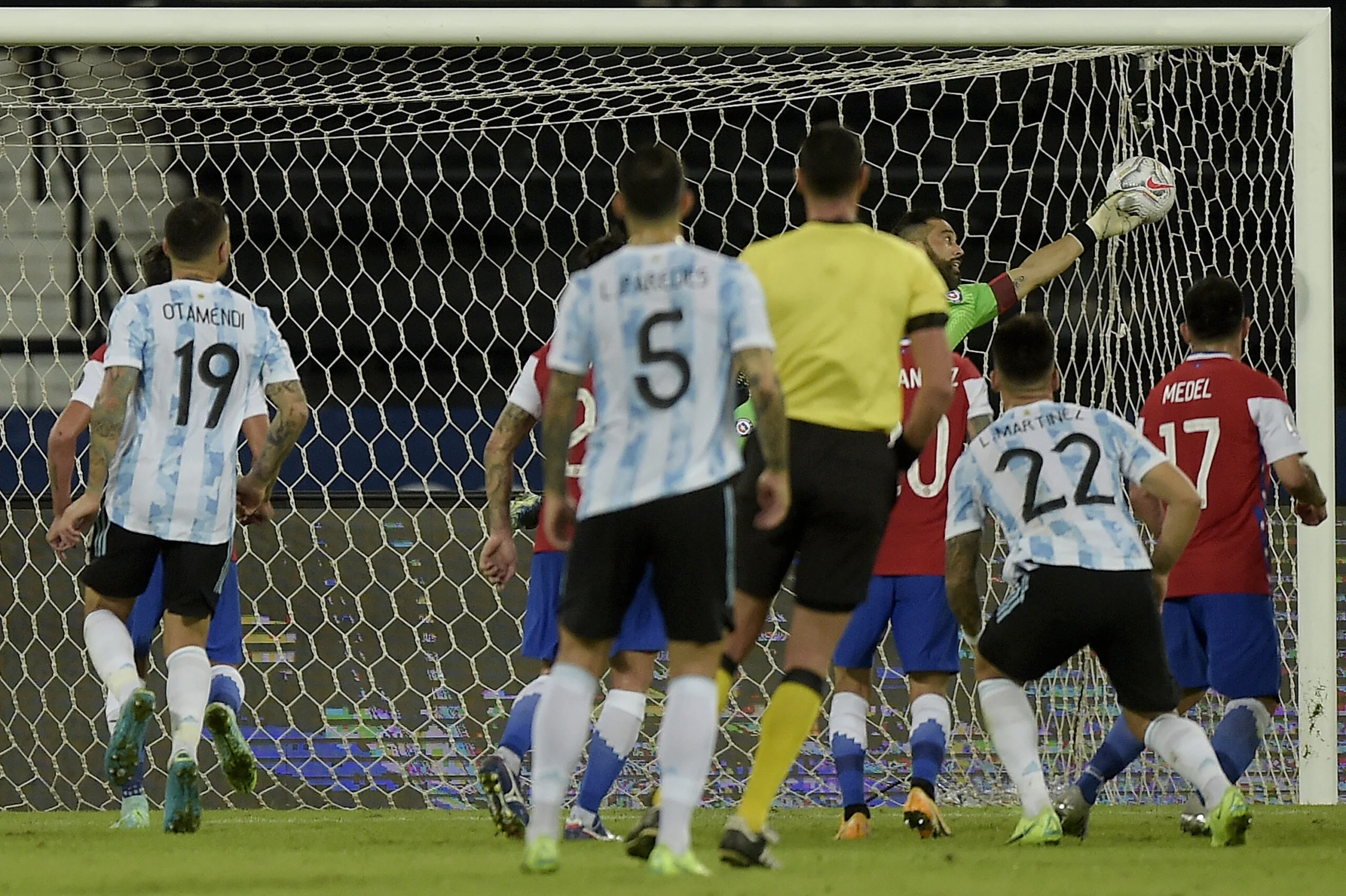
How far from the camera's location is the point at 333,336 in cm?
845

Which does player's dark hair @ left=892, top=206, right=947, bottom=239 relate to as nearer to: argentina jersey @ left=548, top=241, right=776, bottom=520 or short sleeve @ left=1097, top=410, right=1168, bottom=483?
short sleeve @ left=1097, top=410, right=1168, bottom=483

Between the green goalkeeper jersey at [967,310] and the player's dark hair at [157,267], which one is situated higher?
the player's dark hair at [157,267]

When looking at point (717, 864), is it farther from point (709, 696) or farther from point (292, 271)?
point (292, 271)

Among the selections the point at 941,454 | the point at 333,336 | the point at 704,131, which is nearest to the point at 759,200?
the point at 704,131

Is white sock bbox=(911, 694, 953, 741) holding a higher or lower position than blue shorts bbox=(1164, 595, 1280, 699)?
lower

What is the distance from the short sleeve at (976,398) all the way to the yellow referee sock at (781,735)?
1667 millimetres

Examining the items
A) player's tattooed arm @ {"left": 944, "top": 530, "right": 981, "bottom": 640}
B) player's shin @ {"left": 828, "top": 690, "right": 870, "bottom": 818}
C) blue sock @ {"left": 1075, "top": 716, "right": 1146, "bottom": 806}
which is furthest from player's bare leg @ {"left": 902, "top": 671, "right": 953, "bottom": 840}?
player's tattooed arm @ {"left": 944, "top": 530, "right": 981, "bottom": 640}

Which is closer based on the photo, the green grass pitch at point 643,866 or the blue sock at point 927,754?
the green grass pitch at point 643,866

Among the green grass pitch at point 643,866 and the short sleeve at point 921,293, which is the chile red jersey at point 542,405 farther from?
the short sleeve at point 921,293

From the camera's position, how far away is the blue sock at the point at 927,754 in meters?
5.08

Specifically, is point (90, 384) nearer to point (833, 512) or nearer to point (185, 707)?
point (185, 707)

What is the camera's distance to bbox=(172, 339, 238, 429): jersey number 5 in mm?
4887

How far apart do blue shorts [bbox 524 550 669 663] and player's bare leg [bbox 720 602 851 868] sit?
2.96 ft

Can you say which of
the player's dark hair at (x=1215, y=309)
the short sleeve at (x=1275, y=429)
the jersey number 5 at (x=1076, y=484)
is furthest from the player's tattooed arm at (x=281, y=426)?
the short sleeve at (x=1275, y=429)
